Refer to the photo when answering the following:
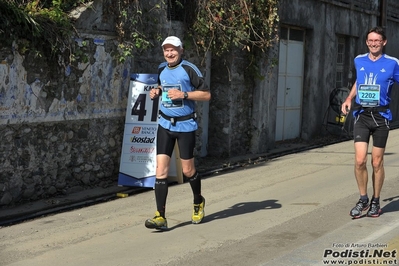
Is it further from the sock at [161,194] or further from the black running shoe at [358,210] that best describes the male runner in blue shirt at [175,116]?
the black running shoe at [358,210]

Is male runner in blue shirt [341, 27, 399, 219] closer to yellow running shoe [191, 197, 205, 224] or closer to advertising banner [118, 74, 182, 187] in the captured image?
yellow running shoe [191, 197, 205, 224]

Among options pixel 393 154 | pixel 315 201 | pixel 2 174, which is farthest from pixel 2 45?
pixel 393 154

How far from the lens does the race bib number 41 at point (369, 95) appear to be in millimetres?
8102

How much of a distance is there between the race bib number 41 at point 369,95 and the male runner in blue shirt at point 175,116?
174 centimetres

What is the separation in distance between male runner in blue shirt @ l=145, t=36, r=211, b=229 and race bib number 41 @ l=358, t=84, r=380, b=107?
1.74 metres

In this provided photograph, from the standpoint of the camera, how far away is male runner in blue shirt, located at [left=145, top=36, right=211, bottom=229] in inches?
305

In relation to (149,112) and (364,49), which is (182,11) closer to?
(149,112)

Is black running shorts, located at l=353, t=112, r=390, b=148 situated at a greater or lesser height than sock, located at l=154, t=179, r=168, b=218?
greater

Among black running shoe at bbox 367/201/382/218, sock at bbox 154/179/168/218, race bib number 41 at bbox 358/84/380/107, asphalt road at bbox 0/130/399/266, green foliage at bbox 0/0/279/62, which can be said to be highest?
green foliage at bbox 0/0/279/62

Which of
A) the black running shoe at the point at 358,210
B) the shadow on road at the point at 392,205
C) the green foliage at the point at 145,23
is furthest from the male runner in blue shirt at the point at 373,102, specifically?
the green foliage at the point at 145,23

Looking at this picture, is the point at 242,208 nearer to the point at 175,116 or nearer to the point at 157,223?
the point at 157,223

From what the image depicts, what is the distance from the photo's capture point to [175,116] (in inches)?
305

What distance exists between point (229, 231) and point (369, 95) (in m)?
2.14

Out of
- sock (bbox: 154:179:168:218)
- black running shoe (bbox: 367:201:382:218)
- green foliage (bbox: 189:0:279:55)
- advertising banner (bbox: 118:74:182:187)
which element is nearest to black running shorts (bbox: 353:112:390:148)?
black running shoe (bbox: 367:201:382:218)
